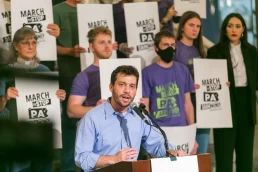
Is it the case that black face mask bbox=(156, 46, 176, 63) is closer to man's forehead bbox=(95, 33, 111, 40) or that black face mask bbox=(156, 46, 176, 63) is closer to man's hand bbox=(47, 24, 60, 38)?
man's forehead bbox=(95, 33, 111, 40)

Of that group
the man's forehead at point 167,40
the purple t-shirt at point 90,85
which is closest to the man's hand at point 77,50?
the purple t-shirt at point 90,85

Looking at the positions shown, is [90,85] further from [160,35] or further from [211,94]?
[211,94]

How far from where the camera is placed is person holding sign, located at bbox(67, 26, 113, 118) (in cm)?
361

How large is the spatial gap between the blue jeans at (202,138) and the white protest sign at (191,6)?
2.96 ft

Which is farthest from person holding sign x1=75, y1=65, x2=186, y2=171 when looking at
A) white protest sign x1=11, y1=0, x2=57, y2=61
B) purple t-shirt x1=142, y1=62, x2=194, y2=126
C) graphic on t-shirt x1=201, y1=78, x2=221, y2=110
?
graphic on t-shirt x1=201, y1=78, x2=221, y2=110

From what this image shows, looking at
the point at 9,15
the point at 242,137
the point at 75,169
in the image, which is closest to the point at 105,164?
the point at 75,169

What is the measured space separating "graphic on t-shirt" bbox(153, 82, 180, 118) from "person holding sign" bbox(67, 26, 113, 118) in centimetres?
52

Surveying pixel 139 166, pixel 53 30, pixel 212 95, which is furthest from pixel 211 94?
pixel 139 166

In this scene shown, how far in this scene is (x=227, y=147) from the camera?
4289mm

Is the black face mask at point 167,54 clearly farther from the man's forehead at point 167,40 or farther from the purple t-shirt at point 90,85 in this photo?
the purple t-shirt at point 90,85

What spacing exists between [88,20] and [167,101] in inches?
34.0

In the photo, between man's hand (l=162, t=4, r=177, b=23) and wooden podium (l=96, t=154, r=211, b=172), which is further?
man's hand (l=162, t=4, r=177, b=23)

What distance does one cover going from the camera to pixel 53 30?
3537 millimetres

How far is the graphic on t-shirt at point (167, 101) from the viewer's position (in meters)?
3.94
